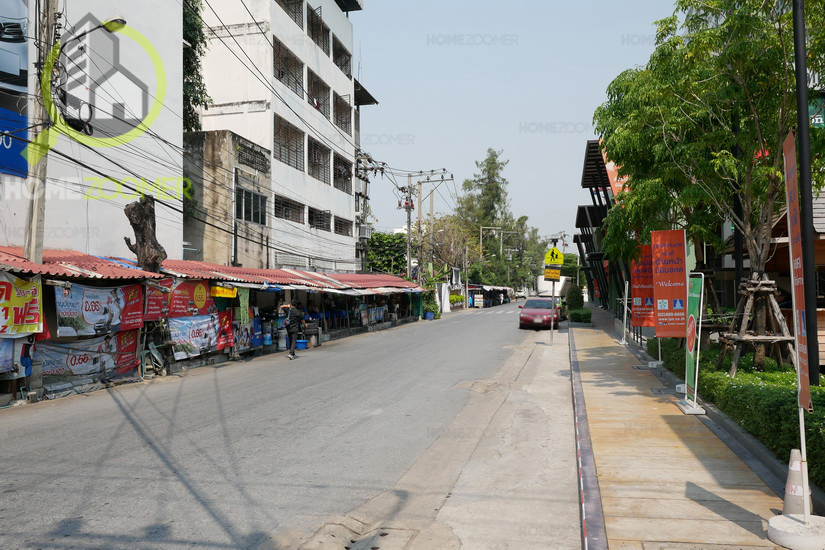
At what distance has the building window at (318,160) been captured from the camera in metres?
32.7

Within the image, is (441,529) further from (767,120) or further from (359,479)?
(767,120)

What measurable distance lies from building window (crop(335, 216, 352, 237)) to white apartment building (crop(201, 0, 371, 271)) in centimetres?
5

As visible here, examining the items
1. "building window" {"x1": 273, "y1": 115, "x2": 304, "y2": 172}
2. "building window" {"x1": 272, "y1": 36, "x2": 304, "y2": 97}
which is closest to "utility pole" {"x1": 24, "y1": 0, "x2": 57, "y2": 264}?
"building window" {"x1": 273, "y1": 115, "x2": 304, "y2": 172}

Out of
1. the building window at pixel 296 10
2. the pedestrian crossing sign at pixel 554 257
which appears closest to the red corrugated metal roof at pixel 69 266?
the pedestrian crossing sign at pixel 554 257

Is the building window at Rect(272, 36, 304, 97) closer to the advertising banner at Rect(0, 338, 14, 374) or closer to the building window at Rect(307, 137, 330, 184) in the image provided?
the building window at Rect(307, 137, 330, 184)

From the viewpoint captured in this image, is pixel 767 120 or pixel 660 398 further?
pixel 660 398

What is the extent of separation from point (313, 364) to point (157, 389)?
4917 mm

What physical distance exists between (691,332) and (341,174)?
98.7ft

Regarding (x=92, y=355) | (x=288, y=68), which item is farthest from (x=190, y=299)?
(x=288, y=68)

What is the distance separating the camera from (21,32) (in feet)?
44.7

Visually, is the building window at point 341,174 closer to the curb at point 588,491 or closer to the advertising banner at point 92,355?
the advertising banner at point 92,355

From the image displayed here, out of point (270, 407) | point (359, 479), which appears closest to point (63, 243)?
point (270, 407)

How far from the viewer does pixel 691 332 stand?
9.49m

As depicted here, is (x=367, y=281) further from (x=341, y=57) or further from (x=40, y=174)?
(x=40, y=174)
